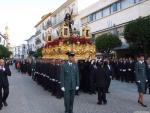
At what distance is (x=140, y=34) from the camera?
3475 cm

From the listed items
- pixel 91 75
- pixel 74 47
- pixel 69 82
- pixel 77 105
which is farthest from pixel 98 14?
pixel 69 82

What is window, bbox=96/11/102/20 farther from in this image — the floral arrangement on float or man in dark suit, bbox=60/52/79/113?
man in dark suit, bbox=60/52/79/113

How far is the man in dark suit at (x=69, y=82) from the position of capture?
40.0 ft

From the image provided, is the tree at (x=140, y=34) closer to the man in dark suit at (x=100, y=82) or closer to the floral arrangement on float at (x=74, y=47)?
the floral arrangement on float at (x=74, y=47)

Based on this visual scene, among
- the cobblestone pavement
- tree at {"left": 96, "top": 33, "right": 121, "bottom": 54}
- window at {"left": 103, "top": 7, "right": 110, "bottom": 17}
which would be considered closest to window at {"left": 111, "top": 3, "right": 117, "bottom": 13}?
window at {"left": 103, "top": 7, "right": 110, "bottom": 17}

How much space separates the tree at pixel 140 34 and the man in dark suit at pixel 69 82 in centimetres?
2277

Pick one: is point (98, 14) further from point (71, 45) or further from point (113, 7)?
point (71, 45)

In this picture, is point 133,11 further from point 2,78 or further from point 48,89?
point 2,78

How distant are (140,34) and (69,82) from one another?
76.4 ft

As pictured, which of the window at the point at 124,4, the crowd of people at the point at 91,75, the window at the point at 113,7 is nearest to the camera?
the crowd of people at the point at 91,75

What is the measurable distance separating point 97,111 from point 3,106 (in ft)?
11.7

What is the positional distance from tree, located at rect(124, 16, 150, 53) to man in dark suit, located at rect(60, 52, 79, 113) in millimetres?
22772

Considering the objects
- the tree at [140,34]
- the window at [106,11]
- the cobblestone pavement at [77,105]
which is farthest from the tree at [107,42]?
the cobblestone pavement at [77,105]

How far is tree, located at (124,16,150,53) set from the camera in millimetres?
34531
